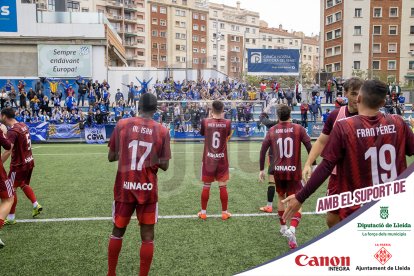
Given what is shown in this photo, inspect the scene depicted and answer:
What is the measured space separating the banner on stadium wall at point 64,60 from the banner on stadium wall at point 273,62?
1492cm

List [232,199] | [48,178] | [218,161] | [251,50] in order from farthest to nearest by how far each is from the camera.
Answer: [251,50] → [48,178] → [232,199] → [218,161]

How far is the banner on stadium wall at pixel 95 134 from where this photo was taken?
22.9m

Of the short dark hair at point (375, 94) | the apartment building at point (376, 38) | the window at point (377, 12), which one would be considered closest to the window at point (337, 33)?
the apartment building at point (376, 38)

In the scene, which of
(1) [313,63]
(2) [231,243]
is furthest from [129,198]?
(1) [313,63]

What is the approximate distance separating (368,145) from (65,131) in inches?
897

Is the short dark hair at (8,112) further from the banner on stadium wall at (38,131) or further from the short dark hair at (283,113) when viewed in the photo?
the banner on stadium wall at (38,131)

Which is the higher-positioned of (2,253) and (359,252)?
(359,252)

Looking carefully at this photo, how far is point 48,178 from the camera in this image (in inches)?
440

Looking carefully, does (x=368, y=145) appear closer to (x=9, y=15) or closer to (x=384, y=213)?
(x=384, y=213)

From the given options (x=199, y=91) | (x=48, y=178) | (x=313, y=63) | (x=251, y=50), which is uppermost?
(x=313, y=63)

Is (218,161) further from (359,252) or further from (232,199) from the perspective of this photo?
(359,252)

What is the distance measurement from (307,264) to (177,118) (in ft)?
72.6

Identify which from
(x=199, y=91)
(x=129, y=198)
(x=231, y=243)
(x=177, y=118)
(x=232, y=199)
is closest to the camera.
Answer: (x=129, y=198)

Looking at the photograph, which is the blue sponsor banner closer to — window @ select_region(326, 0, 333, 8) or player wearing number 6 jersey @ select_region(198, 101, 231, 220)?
player wearing number 6 jersey @ select_region(198, 101, 231, 220)
